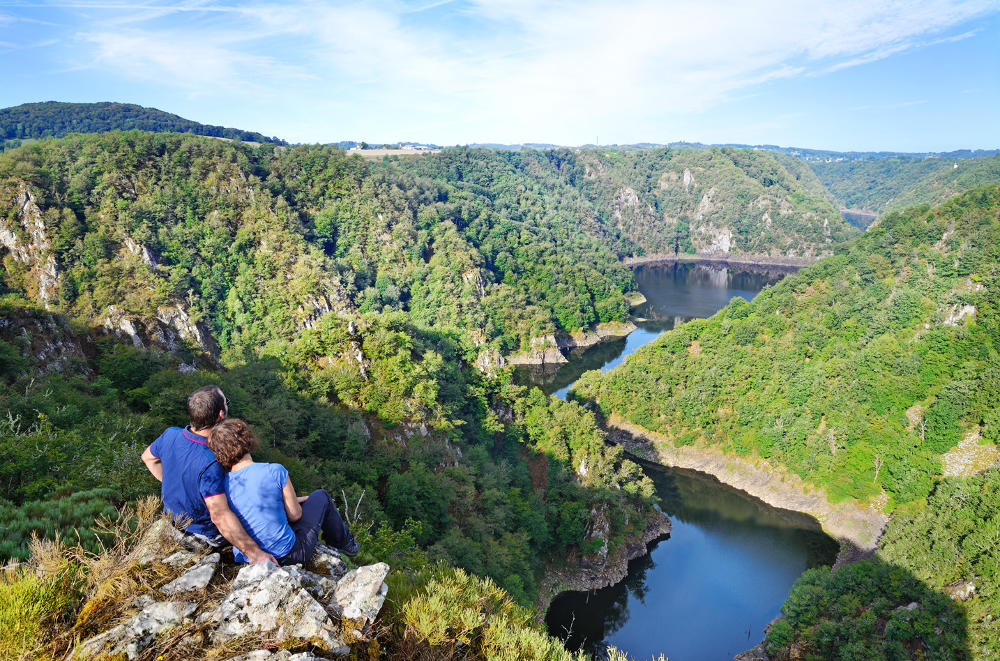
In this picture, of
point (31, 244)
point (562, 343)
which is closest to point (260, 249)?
point (31, 244)

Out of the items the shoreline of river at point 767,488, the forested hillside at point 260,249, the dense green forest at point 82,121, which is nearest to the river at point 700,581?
the shoreline of river at point 767,488

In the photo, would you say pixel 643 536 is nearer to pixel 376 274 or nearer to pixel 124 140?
pixel 376 274

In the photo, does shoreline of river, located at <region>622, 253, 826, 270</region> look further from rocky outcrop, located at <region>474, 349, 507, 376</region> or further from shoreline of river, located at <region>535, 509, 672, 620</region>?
shoreline of river, located at <region>535, 509, 672, 620</region>

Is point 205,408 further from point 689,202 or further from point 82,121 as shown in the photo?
point 689,202

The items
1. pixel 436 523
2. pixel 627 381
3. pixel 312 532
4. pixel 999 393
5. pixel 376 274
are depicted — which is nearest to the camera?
pixel 312 532

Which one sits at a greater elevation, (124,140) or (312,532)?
(124,140)

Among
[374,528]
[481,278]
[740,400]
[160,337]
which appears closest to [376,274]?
[481,278]

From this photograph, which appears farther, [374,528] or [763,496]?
[763,496]
